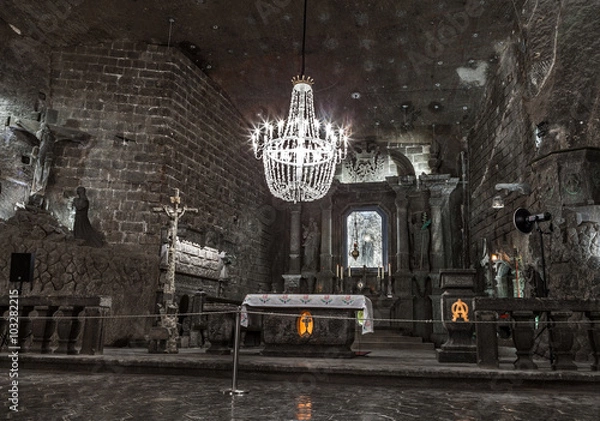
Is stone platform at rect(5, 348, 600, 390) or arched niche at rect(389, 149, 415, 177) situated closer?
stone platform at rect(5, 348, 600, 390)

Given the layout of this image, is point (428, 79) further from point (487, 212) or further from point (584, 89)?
point (584, 89)

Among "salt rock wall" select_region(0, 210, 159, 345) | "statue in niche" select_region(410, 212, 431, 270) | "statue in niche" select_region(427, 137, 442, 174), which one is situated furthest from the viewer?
"statue in niche" select_region(427, 137, 442, 174)

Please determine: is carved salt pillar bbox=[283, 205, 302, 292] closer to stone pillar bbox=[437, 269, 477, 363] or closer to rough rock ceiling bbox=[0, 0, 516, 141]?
rough rock ceiling bbox=[0, 0, 516, 141]

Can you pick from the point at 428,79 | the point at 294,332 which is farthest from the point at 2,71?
the point at 428,79

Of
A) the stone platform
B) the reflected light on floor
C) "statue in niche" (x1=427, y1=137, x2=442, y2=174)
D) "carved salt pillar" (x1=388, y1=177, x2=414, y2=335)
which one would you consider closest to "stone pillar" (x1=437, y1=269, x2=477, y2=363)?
the stone platform

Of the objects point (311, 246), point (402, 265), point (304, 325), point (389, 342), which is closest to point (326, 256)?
point (311, 246)

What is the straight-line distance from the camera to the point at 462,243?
13141 millimetres

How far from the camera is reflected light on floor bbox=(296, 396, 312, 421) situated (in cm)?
293

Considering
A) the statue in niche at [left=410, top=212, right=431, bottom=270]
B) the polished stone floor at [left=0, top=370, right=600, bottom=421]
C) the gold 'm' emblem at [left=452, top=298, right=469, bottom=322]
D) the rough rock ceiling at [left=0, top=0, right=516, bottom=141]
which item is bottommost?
the polished stone floor at [left=0, top=370, right=600, bottom=421]

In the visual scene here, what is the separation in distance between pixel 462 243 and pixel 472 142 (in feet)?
9.42

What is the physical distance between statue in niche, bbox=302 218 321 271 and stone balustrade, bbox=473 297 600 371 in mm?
9107

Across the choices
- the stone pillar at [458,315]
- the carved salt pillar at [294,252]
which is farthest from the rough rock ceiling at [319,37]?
the stone pillar at [458,315]

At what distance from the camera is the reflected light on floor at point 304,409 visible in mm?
2926

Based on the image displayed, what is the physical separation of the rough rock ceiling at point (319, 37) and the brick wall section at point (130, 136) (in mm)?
492
